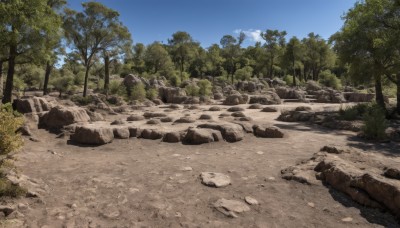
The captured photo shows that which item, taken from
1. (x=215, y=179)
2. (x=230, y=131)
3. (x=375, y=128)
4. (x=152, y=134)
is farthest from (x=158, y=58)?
(x=215, y=179)

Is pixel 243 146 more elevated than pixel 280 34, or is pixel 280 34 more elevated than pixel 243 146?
pixel 280 34

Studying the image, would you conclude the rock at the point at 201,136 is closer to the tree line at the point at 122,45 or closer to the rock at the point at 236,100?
the tree line at the point at 122,45

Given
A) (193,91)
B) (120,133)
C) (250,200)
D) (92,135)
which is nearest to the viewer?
(250,200)

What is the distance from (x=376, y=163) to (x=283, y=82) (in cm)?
5021

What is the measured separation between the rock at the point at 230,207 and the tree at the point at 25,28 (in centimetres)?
1470

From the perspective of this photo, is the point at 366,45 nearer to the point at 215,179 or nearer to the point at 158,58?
the point at 215,179

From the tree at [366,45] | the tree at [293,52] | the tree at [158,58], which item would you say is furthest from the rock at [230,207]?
the tree at [158,58]

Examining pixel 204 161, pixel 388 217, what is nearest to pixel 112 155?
pixel 204 161

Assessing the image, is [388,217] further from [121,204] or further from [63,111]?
[63,111]

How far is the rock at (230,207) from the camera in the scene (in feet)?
17.8

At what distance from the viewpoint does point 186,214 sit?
538cm

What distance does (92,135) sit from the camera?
1105cm

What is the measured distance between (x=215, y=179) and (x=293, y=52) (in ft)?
167

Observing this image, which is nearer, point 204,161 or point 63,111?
point 204,161
